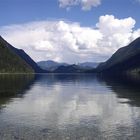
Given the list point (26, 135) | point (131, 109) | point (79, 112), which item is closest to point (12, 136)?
point (26, 135)

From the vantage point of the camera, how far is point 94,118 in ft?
190

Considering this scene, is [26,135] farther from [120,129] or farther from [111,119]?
[111,119]

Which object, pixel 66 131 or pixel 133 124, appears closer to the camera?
pixel 66 131

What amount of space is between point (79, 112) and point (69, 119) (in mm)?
8818

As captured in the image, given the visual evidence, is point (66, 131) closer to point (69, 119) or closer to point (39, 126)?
point (39, 126)

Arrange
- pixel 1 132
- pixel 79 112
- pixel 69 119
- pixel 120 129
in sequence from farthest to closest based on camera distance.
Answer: pixel 79 112 < pixel 69 119 < pixel 120 129 < pixel 1 132

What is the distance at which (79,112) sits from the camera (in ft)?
216

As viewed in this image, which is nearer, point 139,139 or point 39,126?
point 139,139

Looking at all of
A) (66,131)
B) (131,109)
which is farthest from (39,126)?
(131,109)

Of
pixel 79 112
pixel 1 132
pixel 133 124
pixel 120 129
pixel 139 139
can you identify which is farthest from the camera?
pixel 79 112

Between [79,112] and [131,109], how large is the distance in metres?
11.9

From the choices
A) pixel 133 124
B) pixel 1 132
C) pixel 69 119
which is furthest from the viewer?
pixel 69 119

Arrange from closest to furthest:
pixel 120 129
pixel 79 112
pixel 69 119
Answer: pixel 120 129, pixel 69 119, pixel 79 112

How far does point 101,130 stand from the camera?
47.2 m
